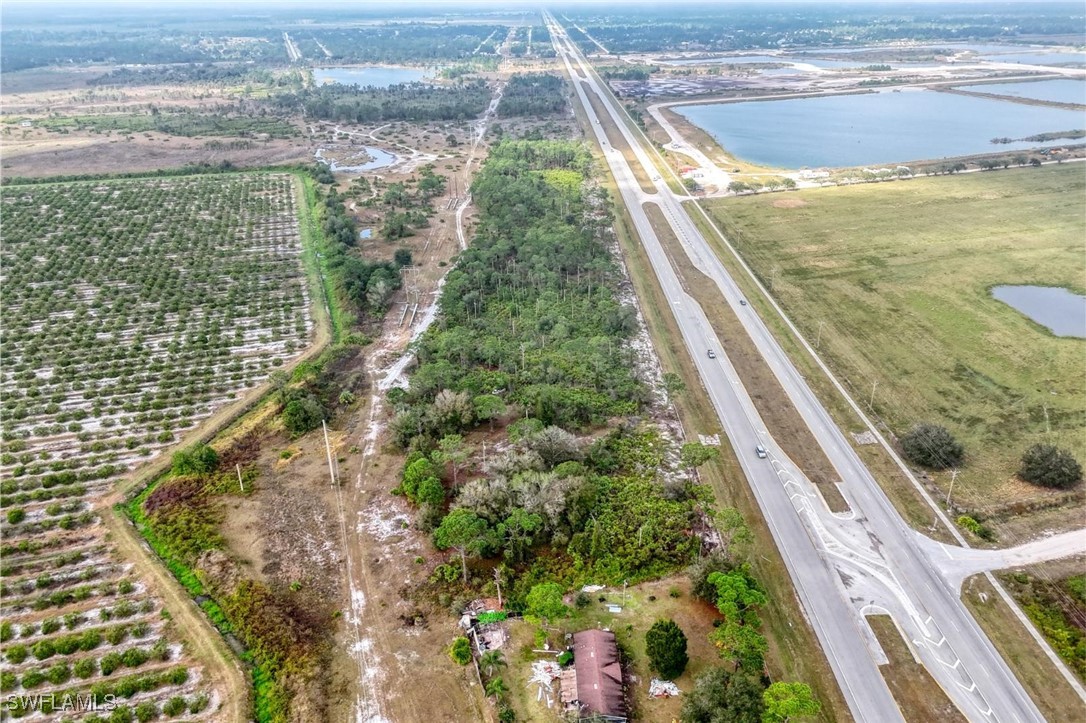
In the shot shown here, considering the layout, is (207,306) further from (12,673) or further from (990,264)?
(990,264)

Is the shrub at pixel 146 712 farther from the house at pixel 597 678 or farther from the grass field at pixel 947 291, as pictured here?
the grass field at pixel 947 291

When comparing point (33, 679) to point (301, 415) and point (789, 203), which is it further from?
point (789, 203)

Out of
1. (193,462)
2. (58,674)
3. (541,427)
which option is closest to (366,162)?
(193,462)

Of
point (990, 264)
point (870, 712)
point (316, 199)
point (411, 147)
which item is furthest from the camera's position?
point (411, 147)

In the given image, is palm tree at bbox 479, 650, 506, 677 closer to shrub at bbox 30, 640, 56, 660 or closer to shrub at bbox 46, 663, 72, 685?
shrub at bbox 46, 663, 72, 685

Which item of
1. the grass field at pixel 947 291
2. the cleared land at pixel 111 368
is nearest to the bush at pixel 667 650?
the cleared land at pixel 111 368

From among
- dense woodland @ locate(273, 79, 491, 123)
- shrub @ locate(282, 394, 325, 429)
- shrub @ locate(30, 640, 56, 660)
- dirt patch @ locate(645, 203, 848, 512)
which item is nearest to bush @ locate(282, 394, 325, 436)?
shrub @ locate(282, 394, 325, 429)

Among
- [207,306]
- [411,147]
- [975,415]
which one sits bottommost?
[975,415]

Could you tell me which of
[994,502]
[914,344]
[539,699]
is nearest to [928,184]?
[914,344]
